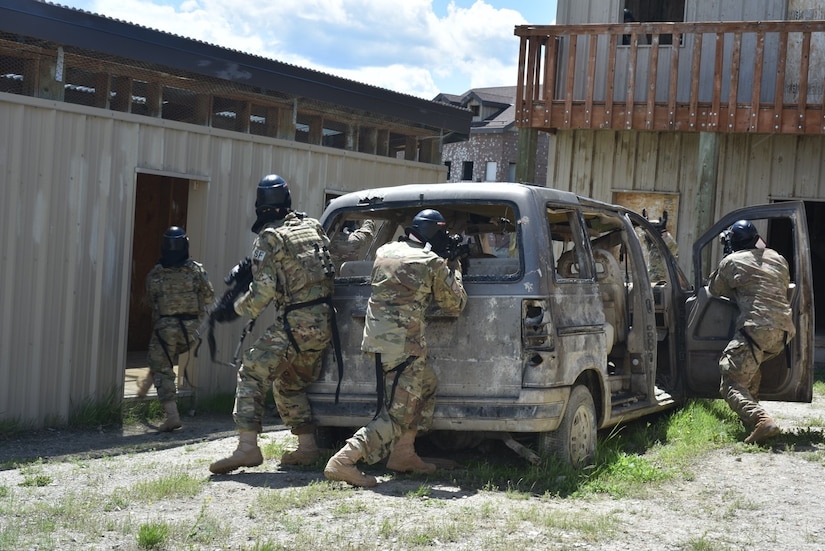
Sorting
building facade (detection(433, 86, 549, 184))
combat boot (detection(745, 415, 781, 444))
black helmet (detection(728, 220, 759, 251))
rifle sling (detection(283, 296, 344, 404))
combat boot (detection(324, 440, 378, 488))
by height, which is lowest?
combat boot (detection(324, 440, 378, 488))

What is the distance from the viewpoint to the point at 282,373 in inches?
263

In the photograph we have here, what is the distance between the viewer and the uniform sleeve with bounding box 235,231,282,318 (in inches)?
260

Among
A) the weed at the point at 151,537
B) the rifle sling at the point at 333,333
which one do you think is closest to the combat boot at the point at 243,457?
the rifle sling at the point at 333,333

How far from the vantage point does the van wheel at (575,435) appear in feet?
20.8

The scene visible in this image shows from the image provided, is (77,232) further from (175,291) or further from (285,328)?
(285,328)

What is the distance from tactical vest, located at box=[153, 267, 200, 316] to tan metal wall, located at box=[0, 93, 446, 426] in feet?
1.07

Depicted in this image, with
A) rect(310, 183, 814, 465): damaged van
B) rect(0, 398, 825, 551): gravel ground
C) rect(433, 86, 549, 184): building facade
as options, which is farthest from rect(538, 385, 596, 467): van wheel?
rect(433, 86, 549, 184): building facade

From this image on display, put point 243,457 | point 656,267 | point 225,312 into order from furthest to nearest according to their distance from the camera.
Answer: point 656,267, point 225,312, point 243,457

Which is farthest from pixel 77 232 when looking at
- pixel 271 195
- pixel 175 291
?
pixel 271 195

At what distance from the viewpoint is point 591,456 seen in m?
6.74

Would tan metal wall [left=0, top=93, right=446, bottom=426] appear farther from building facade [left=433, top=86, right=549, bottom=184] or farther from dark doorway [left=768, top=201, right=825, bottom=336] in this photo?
building facade [left=433, top=86, right=549, bottom=184]

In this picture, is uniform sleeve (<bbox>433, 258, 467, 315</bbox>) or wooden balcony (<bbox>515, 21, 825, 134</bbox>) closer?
uniform sleeve (<bbox>433, 258, 467, 315</bbox>)

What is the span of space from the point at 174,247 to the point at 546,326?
4.67 meters

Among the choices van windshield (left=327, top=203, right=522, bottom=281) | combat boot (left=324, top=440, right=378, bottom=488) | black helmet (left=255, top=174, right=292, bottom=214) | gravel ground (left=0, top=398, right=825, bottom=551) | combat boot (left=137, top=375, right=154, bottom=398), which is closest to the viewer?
gravel ground (left=0, top=398, right=825, bottom=551)
